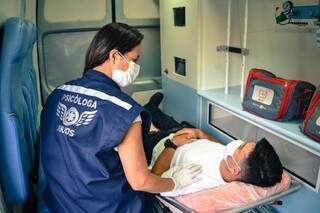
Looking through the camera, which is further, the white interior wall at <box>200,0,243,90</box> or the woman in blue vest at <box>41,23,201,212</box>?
the white interior wall at <box>200,0,243,90</box>

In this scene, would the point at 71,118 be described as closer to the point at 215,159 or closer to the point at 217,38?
the point at 215,159

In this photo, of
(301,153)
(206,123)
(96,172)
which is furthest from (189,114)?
(96,172)

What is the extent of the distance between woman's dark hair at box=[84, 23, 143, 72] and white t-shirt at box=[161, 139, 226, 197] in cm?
71

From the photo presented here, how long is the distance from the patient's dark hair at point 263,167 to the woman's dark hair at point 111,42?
0.84 meters

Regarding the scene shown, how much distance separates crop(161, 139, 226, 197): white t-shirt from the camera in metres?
1.52

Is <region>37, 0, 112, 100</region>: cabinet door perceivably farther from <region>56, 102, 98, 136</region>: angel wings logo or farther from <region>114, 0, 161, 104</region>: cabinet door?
<region>56, 102, 98, 136</region>: angel wings logo

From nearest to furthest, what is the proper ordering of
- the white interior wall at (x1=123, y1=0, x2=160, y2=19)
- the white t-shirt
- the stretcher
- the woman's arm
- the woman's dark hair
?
the woman's arm < the woman's dark hair < the stretcher < the white t-shirt < the white interior wall at (x1=123, y1=0, x2=160, y2=19)

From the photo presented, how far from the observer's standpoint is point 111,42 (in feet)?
4.01

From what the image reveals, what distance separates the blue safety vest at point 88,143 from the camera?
3.63 feet

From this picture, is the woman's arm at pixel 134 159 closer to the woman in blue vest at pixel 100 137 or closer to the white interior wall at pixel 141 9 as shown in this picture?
the woman in blue vest at pixel 100 137

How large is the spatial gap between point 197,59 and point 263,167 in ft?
3.55

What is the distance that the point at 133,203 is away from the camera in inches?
51.9

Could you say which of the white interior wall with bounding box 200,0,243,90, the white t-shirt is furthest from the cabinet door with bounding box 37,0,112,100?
the white t-shirt

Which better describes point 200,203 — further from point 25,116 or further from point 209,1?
point 209,1
